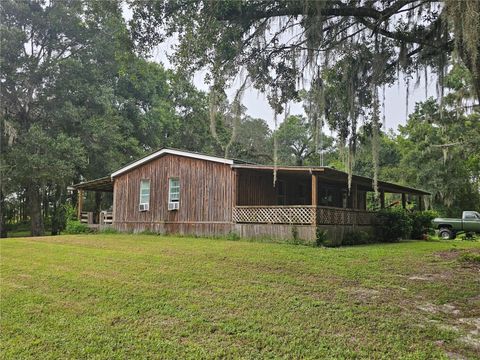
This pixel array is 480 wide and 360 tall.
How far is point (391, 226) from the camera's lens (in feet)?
53.9

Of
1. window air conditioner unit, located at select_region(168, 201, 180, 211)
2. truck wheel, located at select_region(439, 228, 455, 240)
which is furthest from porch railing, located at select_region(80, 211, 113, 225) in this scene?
truck wheel, located at select_region(439, 228, 455, 240)

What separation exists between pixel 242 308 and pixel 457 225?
670 inches

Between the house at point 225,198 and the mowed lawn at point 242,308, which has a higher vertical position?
the house at point 225,198

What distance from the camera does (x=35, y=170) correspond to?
75.7 feet

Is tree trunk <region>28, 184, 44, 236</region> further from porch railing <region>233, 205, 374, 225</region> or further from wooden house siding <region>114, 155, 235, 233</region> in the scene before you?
porch railing <region>233, 205, 374, 225</region>

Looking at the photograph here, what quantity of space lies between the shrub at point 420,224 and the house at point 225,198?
1466 millimetres

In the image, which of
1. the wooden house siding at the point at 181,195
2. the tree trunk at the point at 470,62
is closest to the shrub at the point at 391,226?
the wooden house siding at the point at 181,195

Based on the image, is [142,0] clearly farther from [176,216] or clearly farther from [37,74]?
[37,74]

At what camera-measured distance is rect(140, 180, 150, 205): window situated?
1858 centimetres

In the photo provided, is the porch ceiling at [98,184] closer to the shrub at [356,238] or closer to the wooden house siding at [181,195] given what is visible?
the wooden house siding at [181,195]

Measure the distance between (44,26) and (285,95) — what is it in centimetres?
2439

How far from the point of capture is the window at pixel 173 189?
1752 cm

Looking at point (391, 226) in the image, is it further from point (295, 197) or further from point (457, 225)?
point (457, 225)

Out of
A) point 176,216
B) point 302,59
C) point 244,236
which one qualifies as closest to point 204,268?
point 302,59
